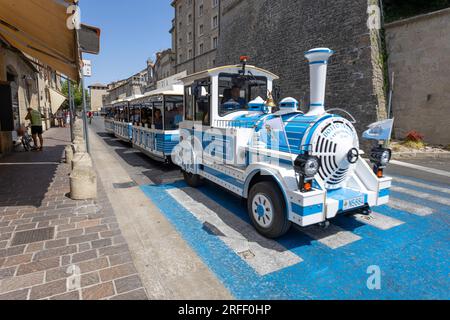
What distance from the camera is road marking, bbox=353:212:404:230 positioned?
13.6ft

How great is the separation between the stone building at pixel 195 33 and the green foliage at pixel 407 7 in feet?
51.5

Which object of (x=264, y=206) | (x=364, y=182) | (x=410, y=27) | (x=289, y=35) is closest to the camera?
(x=264, y=206)

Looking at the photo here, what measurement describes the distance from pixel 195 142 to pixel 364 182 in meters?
3.51

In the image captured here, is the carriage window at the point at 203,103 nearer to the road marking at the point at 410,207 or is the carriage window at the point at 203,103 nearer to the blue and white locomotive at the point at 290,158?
the blue and white locomotive at the point at 290,158

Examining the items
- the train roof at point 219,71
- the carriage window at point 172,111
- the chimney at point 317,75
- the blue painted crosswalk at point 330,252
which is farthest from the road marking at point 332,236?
A: the carriage window at point 172,111

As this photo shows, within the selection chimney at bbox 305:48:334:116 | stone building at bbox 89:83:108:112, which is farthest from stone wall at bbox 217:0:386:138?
stone building at bbox 89:83:108:112

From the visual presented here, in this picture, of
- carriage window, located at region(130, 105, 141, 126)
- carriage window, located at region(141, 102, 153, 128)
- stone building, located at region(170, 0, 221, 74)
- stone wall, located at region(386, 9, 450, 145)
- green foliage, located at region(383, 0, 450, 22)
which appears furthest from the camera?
stone building, located at region(170, 0, 221, 74)

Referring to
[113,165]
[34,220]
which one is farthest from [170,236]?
[113,165]

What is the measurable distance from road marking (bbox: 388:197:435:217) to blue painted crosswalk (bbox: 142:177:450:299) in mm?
16

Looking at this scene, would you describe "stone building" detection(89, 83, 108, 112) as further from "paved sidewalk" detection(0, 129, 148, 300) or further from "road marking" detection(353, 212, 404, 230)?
"road marking" detection(353, 212, 404, 230)

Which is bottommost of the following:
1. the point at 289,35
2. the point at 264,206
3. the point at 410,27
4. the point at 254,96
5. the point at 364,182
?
the point at 264,206

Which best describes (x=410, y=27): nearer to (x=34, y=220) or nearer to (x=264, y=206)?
(x=264, y=206)

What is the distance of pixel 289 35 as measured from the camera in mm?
15898

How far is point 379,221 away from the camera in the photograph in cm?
433
